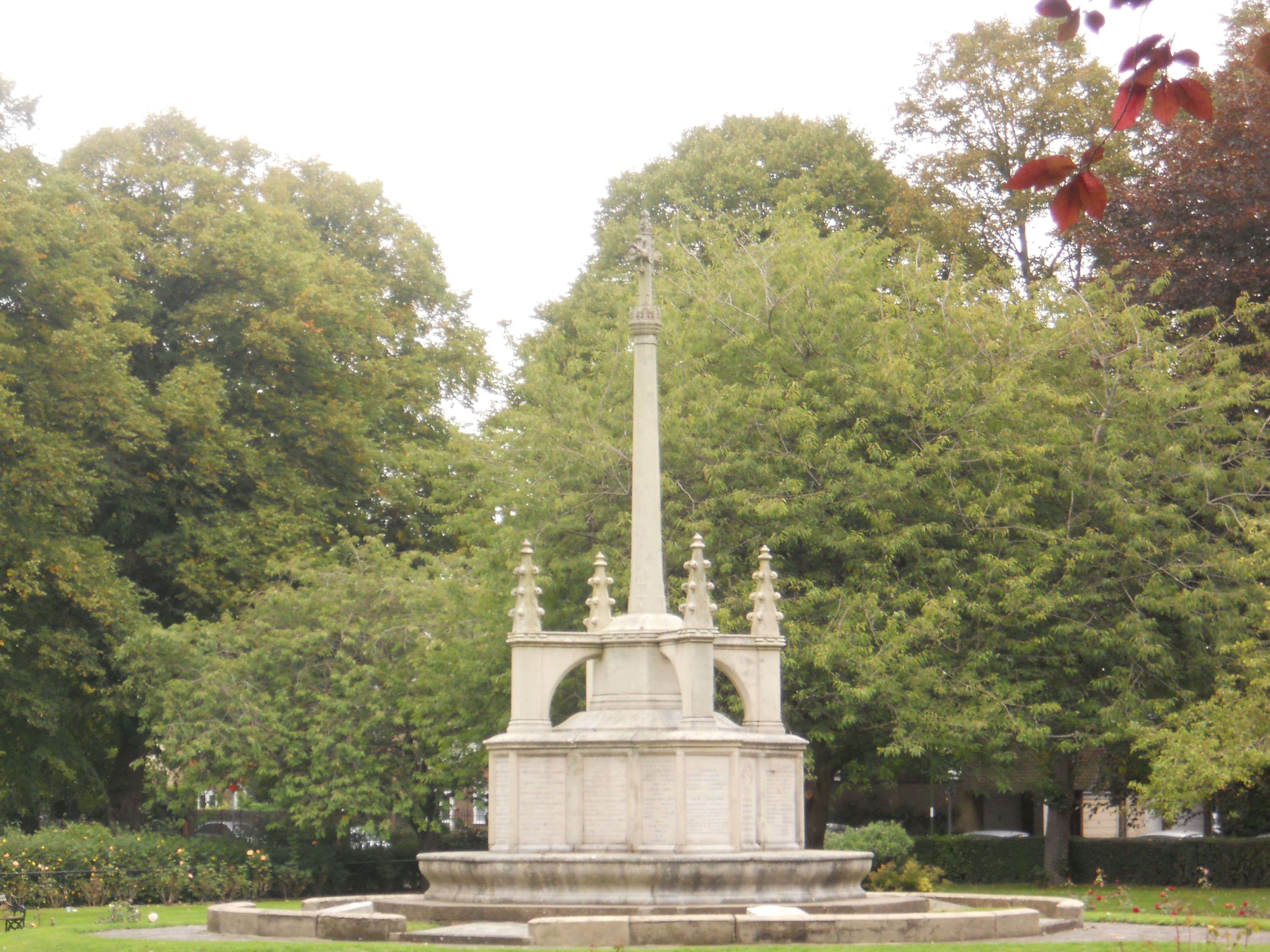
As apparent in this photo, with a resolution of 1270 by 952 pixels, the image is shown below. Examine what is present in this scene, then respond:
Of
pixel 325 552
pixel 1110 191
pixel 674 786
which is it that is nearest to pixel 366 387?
pixel 325 552

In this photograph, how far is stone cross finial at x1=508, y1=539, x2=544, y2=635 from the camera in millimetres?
19781

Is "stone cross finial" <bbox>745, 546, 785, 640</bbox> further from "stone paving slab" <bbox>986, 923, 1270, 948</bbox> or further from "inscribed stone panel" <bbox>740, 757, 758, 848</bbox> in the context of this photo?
"stone paving slab" <bbox>986, 923, 1270, 948</bbox>

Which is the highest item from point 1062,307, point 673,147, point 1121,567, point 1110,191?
point 673,147

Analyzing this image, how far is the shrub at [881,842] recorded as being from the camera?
28.8m

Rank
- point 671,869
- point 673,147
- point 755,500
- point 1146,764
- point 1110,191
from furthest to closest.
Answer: point 673,147
point 1110,191
point 1146,764
point 755,500
point 671,869

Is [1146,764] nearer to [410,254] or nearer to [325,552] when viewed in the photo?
[325,552]

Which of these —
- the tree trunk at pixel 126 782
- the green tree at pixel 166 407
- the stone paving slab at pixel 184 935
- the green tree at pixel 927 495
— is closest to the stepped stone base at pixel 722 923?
the stone paving slab at pixel 184 935

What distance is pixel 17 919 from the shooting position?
845 inches

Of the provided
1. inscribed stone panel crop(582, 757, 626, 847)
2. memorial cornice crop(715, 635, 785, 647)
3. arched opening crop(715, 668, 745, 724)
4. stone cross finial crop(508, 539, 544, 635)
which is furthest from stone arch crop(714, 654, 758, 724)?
arched opening crop(715, 668, 745, 724)

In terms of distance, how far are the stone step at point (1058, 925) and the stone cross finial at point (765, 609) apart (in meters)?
4.85

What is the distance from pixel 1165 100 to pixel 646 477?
1544 centimetres

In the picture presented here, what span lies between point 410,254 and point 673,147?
9.68 meters

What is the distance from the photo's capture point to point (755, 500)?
2655cm

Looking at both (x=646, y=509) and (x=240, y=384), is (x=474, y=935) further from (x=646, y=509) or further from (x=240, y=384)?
(x=240, y=384)
